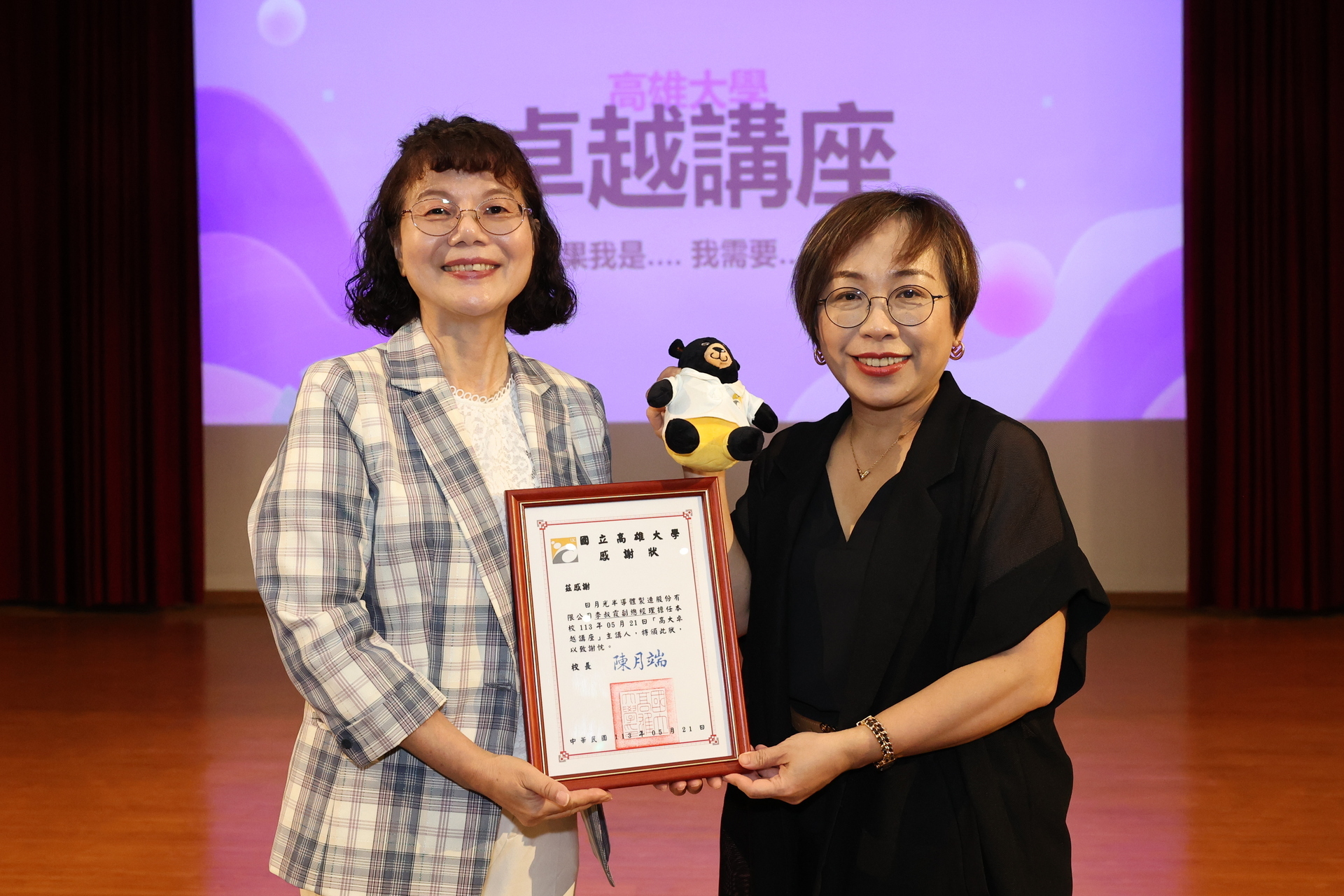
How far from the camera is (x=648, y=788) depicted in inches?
125

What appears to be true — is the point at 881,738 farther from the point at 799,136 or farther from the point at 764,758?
the point at 799,136

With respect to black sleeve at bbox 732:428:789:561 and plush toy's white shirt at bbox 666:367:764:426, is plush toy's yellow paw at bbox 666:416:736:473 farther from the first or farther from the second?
black sleeve at bbox 732:428:789:561

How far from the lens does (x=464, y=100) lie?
5051 mm

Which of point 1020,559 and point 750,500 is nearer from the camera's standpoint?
point 1020,559

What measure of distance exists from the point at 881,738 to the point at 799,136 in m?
4.22

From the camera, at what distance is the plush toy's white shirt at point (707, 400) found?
1.28m

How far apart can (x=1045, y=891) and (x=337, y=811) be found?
0.82 metres

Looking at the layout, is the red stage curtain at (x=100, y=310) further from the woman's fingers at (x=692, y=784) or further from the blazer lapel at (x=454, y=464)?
the woman's fingers at (x=692, y=784)

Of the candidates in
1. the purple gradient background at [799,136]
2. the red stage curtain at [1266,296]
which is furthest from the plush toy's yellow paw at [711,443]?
the red stage curtain at [1266,296]

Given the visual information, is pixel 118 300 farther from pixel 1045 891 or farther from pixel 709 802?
pixel 1045 891

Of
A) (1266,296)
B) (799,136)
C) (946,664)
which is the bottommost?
(946,664)

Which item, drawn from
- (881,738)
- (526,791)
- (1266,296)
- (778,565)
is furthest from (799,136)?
(526,791)

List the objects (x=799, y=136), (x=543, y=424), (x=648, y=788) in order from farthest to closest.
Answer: (x=799, y=136), (x=648, y=788), (x=543, y=424)

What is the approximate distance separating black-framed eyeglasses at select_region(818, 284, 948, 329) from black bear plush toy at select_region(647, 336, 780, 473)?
151mm
